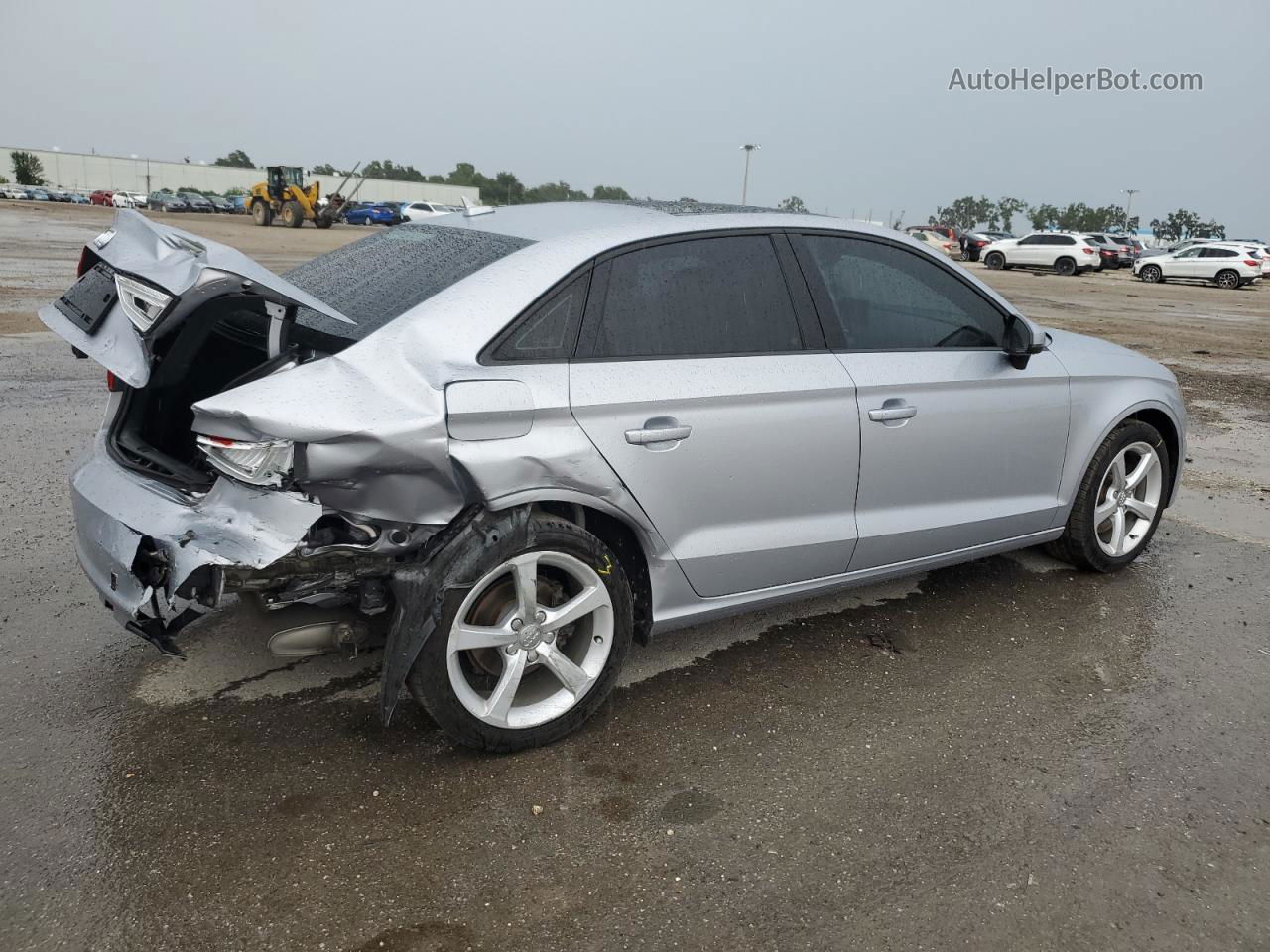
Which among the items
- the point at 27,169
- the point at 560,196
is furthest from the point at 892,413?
the point at 27,169

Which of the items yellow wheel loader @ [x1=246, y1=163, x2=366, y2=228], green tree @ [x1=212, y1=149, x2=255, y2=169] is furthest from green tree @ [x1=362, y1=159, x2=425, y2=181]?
yellow wheel loader @ [x1=246, y1=163, x2=366, y2=228]

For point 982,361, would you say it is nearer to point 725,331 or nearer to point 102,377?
point 725,331

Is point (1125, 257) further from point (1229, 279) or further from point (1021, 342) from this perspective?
point (1021, 342)

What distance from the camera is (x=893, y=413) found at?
363 cm

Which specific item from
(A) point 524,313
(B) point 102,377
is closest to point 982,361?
(A) point 524,313

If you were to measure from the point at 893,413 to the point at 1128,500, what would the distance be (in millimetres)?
1838

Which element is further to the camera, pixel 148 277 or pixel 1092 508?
pixel 1092 508

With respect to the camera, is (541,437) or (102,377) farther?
(102,377)

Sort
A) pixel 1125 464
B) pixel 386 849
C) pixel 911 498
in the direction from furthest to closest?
pixel 1125 464, pixel 911 498, pixel 386 849

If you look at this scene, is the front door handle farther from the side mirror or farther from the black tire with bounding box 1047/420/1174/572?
the black tire with bounding box 1047/420/1174/572

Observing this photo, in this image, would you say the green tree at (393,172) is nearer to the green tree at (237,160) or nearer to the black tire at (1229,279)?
the green tree at (237,160)

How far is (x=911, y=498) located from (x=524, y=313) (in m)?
1.73

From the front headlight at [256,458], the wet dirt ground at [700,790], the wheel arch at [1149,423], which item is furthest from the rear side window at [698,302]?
the wheel arch at [1149,423]

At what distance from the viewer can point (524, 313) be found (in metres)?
2.96
